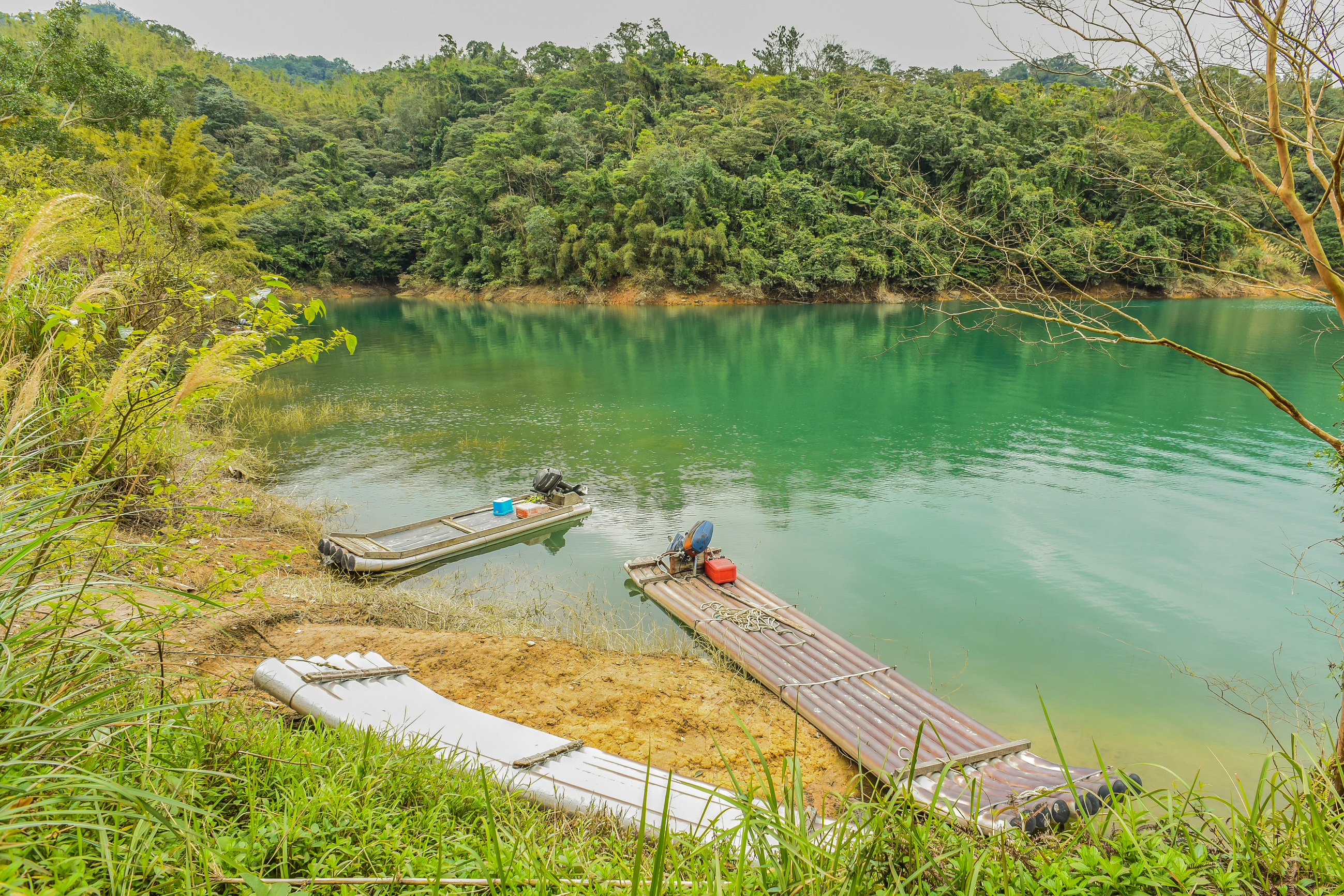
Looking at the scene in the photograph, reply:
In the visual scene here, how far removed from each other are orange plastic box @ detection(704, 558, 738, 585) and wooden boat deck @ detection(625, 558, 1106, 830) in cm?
9

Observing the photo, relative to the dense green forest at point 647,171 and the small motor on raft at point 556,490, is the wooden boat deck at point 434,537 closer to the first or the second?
the small motor on raft at point 556,490

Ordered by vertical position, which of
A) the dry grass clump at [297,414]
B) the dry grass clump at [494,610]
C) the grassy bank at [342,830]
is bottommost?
the dry grass clump at [494,610]

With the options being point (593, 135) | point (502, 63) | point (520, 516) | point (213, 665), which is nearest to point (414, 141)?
point (502, 63)

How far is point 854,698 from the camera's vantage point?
625 cm

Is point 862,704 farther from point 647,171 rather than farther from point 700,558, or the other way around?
point 647,171

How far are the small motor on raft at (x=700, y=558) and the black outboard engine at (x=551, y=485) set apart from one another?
3.45m

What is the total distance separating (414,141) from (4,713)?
274 ft

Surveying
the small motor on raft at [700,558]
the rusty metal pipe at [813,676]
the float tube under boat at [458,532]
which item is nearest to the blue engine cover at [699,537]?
the small motor on raft at [700,558]

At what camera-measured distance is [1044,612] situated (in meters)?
8.98

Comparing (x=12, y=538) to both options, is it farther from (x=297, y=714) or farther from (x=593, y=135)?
(x=593, y=135)

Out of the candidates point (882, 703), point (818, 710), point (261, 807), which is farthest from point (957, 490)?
point (261, 807)

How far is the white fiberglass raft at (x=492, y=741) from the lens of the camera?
3.49 meters

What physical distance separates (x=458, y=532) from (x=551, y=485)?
1.89 m

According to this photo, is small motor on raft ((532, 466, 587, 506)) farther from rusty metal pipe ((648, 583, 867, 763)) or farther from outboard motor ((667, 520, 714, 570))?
rusty metal pipe ((648, 583, 867, 763))
